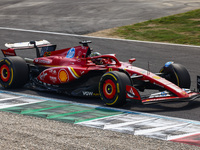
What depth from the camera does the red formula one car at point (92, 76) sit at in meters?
9.75

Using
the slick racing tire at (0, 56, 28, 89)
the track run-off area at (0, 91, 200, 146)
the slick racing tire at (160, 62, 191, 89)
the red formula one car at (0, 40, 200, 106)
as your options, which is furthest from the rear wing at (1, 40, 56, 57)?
the slick racing tire at (160, 62, 191, 89)

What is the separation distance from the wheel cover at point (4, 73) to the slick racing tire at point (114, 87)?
10.2 ft

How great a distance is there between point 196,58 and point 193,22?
23.9 feet

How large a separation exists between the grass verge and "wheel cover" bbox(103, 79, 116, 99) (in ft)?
33.5

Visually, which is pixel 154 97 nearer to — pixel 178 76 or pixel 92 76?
pixel 178 76

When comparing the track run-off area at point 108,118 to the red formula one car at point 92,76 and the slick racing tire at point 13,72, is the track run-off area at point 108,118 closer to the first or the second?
the red formula one car at point 92,76

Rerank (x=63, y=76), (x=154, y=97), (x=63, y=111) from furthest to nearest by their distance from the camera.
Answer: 1. (x=63, y=76)
2. (x=154, y=97)
3. (x=63, y=111)

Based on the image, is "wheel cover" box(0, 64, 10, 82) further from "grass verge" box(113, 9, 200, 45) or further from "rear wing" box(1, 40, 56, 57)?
"grass verge" box(113, 9, 200, 45)

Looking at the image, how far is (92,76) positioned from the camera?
1096 centimetres

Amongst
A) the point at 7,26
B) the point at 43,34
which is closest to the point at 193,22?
the point at 43,34

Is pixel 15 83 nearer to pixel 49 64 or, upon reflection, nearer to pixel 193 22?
pixel 49 64

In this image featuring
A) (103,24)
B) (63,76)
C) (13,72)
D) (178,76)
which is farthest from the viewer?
(103,24)

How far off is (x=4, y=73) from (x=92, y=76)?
2693mm

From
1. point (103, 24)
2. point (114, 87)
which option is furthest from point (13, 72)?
point (103, 24)
